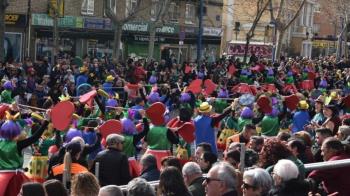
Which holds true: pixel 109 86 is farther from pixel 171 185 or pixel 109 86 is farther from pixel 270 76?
pixel 171 185

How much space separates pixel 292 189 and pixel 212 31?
42584 mm

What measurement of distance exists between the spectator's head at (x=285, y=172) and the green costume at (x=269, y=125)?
712 cm

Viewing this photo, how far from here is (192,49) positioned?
46656 mm

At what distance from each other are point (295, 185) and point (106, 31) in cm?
3350

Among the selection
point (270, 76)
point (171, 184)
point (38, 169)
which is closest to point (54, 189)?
point (171, 184)

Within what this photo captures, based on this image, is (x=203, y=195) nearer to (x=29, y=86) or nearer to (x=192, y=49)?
(x=29, y=86)

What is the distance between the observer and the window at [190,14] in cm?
4596

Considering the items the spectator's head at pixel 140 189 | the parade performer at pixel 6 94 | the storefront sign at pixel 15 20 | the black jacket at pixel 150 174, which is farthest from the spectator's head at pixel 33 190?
the storefront sign at pixel 15 20

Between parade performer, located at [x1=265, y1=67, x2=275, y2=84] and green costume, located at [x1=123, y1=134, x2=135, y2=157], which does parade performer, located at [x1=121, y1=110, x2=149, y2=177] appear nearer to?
green costume, located at [x1=123, y1=134, x2=135, y2=157]

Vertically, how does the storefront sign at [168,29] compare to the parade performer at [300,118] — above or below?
above

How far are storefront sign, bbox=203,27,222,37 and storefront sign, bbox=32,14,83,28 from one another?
12.7 metres

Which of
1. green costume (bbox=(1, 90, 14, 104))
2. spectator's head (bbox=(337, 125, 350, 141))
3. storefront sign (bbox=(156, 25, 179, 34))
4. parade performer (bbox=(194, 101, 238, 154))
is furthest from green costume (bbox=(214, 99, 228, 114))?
storefront sign (bbox=(156, 25, 179, 34))

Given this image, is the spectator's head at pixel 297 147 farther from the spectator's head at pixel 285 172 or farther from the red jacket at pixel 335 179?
the spectator's head at pixel 285 172

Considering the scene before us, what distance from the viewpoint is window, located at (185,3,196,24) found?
151ft
